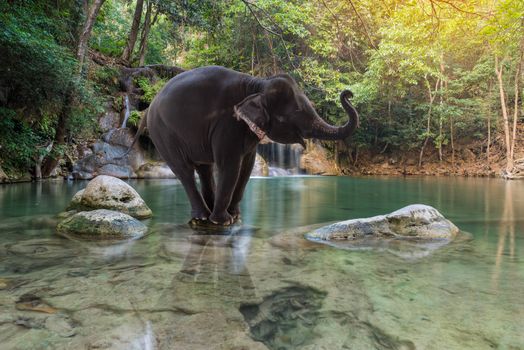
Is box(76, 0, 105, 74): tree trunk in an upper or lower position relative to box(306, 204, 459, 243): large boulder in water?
upper

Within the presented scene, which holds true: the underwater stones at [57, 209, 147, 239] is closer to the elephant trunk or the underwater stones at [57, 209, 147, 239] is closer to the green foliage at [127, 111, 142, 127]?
the elephant trunk

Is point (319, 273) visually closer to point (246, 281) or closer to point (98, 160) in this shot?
point (246, 281)

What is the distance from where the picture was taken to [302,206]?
661 centimetres

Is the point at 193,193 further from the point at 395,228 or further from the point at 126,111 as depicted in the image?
the point at 126,111

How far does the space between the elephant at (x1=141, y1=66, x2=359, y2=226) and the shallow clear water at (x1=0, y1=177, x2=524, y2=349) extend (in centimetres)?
78

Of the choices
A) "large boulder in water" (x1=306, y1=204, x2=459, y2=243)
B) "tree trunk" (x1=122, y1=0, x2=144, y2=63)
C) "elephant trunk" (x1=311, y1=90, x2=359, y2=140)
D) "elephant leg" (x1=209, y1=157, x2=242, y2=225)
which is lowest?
"large boulder in water" (x1=306, y1=204, x2=459, y2=243)

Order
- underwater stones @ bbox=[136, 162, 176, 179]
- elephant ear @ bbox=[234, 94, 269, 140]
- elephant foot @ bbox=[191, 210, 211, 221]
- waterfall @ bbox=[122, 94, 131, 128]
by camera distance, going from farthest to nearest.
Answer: waterfall @ bbox=[122, 94, 131, 128] < underwater stones @ bbox=[136, 162, 176, 179] < elephant foot @ bbox=[191, 210, 211, 221] < elephant ear @ bbox=[234, 94, 269, 140]

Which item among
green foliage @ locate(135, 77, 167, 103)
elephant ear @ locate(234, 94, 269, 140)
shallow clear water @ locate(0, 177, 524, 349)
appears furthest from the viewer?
green foliage @ locate(135, 77, 167, 103)

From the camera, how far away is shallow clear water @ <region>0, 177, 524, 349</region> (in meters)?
1.48

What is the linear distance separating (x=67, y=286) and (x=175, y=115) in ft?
7.71

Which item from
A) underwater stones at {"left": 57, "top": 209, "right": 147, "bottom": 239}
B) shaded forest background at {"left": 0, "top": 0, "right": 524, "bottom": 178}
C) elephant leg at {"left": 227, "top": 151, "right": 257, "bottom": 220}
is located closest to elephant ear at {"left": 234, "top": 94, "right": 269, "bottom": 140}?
elephant leg at {"left": 227, "top": 151, "right": 257, "bottom": 220}

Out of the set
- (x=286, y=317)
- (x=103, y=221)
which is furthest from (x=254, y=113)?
(x=286, y=317)

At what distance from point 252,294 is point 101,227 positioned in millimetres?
2250

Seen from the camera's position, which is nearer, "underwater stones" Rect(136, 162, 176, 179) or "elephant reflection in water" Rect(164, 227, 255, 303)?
"elephant reflection in water" Rect(164, 227, 255, 303)
